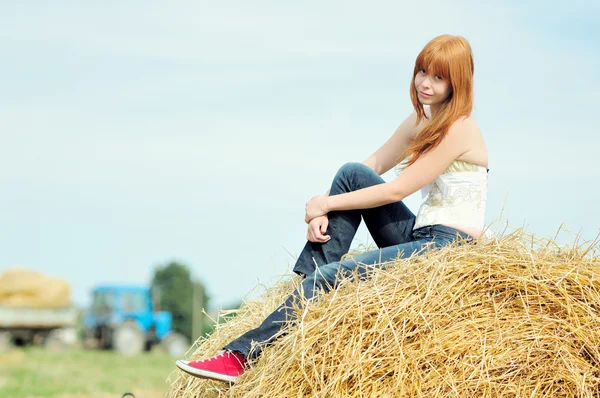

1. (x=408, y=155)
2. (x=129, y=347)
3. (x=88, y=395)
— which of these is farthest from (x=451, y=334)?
(x=129, y=347)

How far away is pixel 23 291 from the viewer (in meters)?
20.7

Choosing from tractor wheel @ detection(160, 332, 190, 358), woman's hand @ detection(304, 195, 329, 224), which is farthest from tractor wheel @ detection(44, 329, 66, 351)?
woman's hand @ detection(304, 195, 329, 224)

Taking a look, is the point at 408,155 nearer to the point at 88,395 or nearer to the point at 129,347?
the point at 88,395

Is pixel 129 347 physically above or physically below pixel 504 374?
below

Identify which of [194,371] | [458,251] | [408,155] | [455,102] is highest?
[455,102]

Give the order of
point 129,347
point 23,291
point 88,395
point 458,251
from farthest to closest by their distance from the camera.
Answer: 1. point 23,291
2. point 129,347
3. point 88,395
4. point 458,251

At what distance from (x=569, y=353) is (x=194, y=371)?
155cm

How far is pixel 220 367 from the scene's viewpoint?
3338mm

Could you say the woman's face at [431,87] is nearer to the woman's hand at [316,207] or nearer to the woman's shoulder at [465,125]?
the woman's shoulder at [465,125]

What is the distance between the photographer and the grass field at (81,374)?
10688 mm

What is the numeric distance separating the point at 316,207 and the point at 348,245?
239 millimetres

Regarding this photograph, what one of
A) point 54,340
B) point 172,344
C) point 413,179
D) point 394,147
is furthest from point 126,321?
point 413,179

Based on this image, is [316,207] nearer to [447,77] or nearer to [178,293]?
[447,77]

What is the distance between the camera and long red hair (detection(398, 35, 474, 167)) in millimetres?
3453
